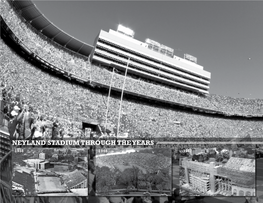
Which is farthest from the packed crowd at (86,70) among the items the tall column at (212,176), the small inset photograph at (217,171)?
the tall column at (212,176)

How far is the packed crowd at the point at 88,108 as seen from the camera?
17625mm

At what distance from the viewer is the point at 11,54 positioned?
19.2 metres

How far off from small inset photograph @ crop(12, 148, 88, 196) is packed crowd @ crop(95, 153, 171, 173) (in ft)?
1.12

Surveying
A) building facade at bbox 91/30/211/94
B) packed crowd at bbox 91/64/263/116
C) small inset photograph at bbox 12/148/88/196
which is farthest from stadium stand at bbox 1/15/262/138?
small inset photograph at bbox 12/148/88/196

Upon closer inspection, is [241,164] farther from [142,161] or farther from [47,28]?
[47,28]

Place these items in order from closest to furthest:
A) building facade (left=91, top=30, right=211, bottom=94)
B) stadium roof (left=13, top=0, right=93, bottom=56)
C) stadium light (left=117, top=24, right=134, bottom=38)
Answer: stadium roof (left=13, top=0, right=93, bottom=56), building facade (left=91, top=30, right=211, bottom=94), stadium light (left=117, top=24, right=134, bottom=38)

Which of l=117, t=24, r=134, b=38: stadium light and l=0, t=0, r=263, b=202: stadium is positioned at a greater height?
l=117, t=24, r=134, b=38: stadium light

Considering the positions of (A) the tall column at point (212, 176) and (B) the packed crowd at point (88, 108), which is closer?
(A) the tall column at point (212, 176)

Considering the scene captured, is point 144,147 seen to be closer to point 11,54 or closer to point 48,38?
point 11,54

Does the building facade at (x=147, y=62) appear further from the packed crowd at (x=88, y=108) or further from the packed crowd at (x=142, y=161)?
the packed crowd at (x=142, y=161)

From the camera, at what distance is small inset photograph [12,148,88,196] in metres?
3.31

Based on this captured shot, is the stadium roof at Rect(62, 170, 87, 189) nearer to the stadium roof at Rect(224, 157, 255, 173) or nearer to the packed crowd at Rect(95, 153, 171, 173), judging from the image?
the packed crowd at Rect(95, 153, 171, 173)

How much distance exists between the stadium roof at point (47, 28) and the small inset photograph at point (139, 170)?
24130mm

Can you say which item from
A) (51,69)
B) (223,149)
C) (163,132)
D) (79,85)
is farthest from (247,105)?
(223,149)
